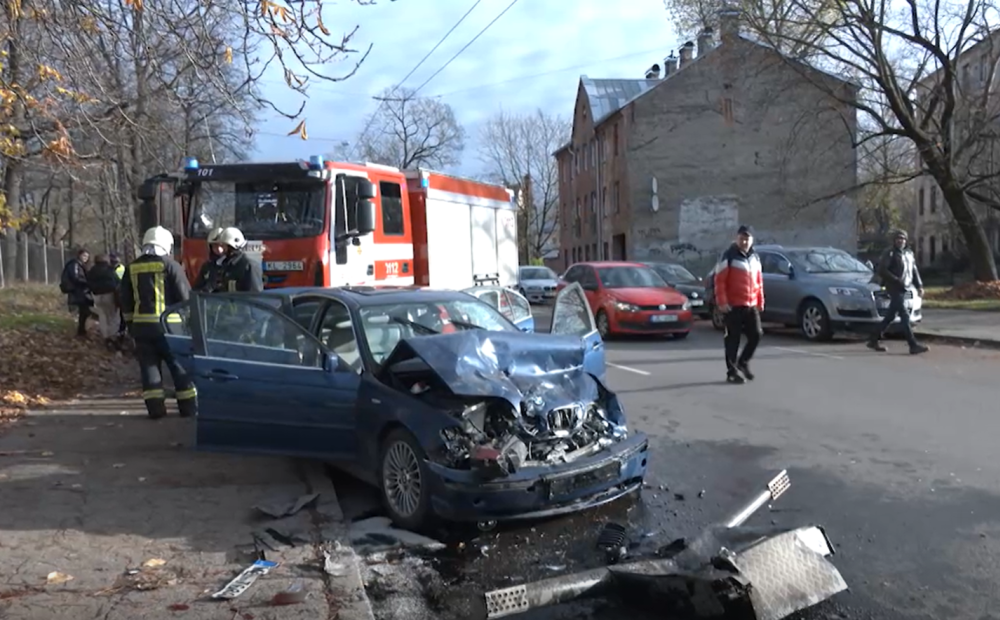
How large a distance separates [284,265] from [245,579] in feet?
23.6

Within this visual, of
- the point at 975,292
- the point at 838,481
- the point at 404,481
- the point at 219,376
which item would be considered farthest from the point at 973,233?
the point at 404,481

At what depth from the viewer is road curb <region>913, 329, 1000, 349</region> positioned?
51.4 feet

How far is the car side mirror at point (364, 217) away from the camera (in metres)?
11.9

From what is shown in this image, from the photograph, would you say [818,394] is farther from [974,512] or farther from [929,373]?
[974,512]

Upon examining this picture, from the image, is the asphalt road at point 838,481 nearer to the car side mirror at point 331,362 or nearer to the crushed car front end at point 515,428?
the crushed car front end at point 515,428

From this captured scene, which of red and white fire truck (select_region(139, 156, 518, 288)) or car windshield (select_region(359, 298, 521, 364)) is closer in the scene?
car windshield (select_region(359, 298, 521, 364))

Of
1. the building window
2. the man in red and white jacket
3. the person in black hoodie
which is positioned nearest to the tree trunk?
the man in red and white jacket

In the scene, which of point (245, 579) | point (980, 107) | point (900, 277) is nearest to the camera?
point (245, 579)

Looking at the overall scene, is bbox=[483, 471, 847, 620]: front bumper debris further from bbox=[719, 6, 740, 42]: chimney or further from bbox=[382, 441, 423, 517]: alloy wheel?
bbox=[719, 6, 740, 42]: chimney

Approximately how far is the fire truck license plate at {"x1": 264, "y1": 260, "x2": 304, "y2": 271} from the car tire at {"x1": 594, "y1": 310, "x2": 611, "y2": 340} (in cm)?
755

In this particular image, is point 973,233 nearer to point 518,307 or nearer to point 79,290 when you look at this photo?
point 518,307

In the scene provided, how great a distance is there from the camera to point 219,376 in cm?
720

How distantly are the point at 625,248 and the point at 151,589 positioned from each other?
131 ft

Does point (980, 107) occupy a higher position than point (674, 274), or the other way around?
point (980, 107)
